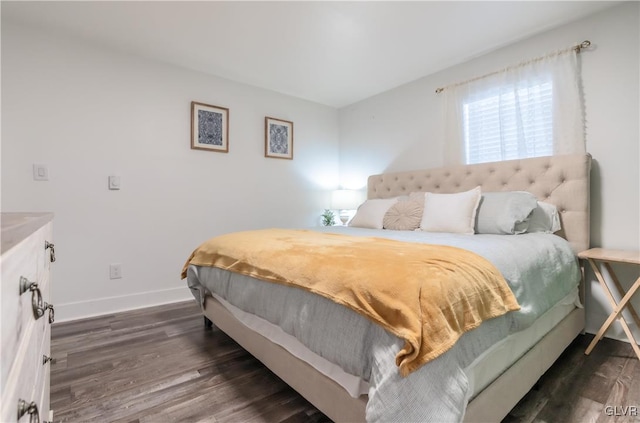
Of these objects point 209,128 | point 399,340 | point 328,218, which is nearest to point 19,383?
point 399,340

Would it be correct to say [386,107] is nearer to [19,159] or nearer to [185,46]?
[185,46]

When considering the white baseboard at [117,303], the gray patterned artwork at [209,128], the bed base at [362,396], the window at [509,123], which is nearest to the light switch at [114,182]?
the gray patterned artwork at [209,128]

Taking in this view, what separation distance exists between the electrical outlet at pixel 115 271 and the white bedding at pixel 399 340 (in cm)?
146

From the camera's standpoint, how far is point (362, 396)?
1001 millimetres

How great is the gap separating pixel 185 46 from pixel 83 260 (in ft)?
6.68

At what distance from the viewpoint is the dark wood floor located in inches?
52.0

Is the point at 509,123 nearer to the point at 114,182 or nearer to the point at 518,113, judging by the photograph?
the point at 518,113

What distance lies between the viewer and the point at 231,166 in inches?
131

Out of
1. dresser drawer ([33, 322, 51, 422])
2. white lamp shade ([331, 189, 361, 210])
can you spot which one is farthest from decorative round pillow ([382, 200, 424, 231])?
dresser drawer ([33, 322, 51, 422])

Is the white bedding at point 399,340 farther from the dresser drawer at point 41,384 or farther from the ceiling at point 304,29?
the ceiling at point 304,29

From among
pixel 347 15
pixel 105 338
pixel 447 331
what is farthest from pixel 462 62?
pixel 105 338

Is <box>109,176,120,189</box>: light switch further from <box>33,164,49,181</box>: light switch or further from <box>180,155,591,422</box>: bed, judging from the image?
<box>180,155,591,422</box>: bed

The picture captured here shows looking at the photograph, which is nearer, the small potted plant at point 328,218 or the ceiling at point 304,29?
the ceiling at point 304,29

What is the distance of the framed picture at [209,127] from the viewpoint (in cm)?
307
